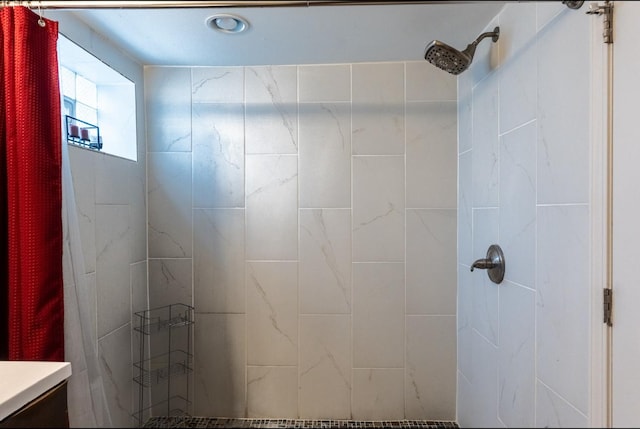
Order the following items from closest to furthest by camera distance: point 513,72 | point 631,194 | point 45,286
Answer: point 631,194
point 45,286
point 513,72

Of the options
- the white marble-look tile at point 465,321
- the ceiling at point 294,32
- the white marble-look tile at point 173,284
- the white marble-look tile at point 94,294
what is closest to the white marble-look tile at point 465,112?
the ceiling at point 294,32

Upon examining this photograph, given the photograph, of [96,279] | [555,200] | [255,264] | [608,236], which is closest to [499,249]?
[555,200]

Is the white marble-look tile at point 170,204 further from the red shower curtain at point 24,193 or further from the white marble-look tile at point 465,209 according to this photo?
the white marble-look tile at point 465,209

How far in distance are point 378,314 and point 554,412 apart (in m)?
0.80

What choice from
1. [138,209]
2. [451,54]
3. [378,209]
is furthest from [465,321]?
[138,209]

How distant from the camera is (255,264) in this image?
1650 mm

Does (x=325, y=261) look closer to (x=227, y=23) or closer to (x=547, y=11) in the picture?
(x=227, y=23)

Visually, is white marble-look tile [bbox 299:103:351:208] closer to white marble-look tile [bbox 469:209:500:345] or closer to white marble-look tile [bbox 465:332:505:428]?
white marble-look tile [bbox 469:209:500:345]

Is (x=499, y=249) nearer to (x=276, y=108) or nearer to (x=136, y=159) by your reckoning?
(x=276, y=108)

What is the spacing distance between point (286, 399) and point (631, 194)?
1.64m

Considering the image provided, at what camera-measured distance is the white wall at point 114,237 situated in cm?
125

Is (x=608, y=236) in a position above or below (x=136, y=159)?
below

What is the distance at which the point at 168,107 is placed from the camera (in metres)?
1.66

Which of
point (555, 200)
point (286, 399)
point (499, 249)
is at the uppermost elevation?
point (555, 200)
